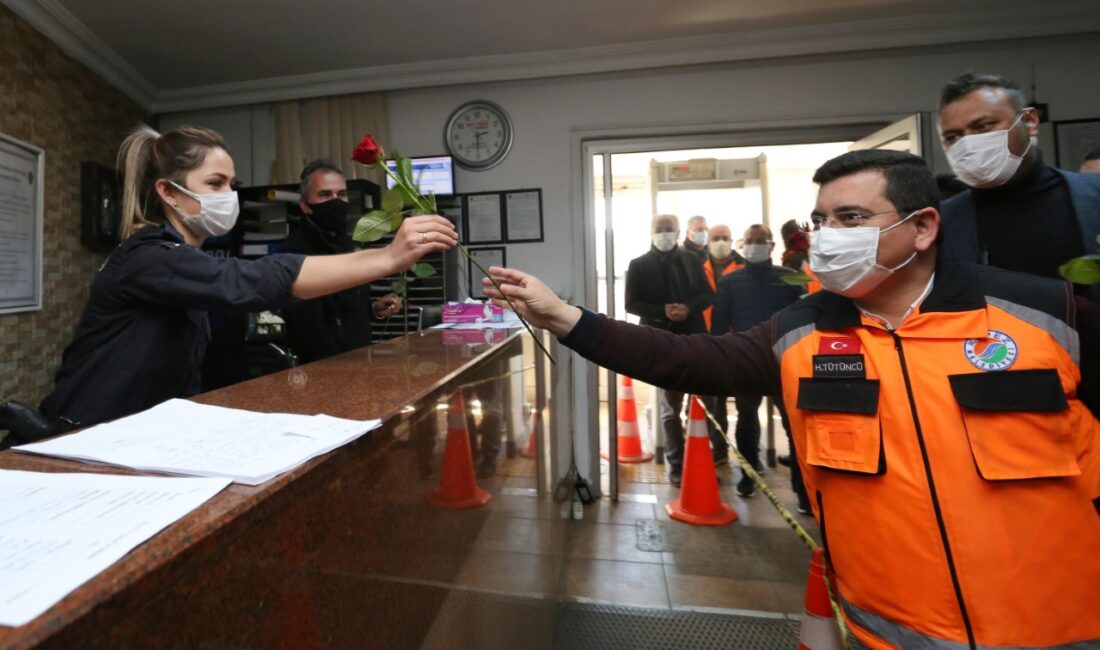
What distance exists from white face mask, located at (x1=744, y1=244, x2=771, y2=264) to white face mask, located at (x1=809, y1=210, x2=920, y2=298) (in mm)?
2279

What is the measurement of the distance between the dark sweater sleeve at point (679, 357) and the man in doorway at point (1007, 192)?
68 cm

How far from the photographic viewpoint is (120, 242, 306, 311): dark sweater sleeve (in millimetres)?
981

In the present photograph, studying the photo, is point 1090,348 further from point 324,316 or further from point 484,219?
point 484,219

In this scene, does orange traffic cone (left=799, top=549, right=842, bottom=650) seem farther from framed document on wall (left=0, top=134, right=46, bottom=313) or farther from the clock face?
framed document on wall (left=0, top=134, right=46, bottom=313)

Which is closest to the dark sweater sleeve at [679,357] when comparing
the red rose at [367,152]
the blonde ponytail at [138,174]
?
the red rose at [367,152]

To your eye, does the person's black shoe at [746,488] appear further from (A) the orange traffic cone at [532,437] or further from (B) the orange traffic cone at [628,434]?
(A) the orange traffic cone at [532,437]

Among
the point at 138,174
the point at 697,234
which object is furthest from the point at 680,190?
the point at 138,174

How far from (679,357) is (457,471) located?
1.70 feet

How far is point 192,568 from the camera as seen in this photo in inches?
14.7

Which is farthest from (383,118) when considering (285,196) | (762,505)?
(762,505)

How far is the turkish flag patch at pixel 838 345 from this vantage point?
97cm

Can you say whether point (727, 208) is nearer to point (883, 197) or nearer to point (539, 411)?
point (539, 411)

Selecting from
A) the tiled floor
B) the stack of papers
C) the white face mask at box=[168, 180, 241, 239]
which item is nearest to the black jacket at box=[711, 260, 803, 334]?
the tiled floor

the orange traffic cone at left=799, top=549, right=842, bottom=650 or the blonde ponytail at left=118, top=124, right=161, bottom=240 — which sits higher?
the blonde ponytail at left=118, top=124, right=161, bottom=240
